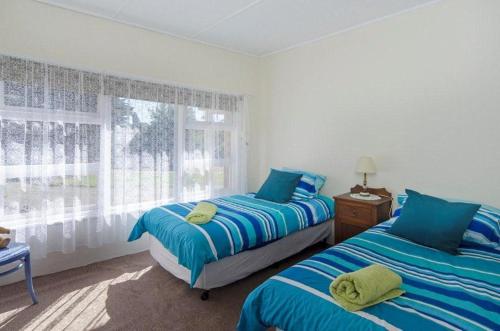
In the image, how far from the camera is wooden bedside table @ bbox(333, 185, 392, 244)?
2.71 meters

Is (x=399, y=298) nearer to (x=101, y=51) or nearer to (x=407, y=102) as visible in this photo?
(x=407, y=102)

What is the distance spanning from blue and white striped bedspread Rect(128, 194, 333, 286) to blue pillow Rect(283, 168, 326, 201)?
0.09m

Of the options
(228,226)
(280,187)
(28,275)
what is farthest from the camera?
(280,187)

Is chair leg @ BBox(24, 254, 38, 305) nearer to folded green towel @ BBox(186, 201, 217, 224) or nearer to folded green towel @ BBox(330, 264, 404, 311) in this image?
folded green towel @ BBox(186, 201, 217, 224)

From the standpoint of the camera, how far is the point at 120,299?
7.59 feet

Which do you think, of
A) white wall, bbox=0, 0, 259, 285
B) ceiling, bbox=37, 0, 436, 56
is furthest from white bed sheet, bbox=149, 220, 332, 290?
ceiling, bbox=37, 0, 436, 56

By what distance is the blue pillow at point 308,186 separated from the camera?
3.31 meters

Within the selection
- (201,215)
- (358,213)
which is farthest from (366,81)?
(201,215)

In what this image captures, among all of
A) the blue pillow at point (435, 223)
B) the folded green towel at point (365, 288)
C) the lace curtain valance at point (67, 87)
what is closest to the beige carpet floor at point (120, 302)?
the folded green towel at point (365, 288)

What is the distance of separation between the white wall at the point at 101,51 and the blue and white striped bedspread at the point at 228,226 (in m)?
Result: 0.96

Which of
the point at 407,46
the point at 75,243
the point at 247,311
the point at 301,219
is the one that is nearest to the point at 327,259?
the point at 247,311

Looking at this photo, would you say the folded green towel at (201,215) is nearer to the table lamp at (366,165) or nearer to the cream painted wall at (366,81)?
the cream painted wall at (366,81)

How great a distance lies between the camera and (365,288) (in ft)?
4.09

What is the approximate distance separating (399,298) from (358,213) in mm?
1559
